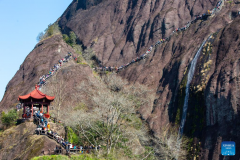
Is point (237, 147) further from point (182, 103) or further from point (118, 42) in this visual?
point (118, 42)

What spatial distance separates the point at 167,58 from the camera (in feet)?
179

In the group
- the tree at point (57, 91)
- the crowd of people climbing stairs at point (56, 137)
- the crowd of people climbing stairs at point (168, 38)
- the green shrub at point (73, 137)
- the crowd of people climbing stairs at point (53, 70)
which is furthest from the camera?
the crowd of people climbing stairs at point (168, 38)

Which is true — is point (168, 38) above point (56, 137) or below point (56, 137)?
above

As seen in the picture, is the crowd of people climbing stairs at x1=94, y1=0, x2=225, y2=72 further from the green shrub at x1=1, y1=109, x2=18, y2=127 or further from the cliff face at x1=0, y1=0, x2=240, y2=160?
Answer: the green shrub at x1=1, y1=109, x2=18, y2=127

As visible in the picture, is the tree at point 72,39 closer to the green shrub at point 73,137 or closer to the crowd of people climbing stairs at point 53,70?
the crowd of people climbing stairs at point 53,70

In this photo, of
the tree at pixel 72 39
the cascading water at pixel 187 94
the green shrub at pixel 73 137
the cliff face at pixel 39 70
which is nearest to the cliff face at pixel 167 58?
the cliff face at pixel 39 70

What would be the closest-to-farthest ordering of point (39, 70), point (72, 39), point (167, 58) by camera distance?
point (167, 58)
point (39, 70)
point (72, 39)

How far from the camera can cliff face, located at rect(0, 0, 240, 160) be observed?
3575cm

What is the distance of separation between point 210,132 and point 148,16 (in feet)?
137

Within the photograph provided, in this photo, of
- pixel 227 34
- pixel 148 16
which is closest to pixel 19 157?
pixel 227 34

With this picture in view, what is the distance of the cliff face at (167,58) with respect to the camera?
35.7m

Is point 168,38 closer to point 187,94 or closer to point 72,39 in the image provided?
point 187,94

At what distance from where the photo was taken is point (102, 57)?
69375 millimetres

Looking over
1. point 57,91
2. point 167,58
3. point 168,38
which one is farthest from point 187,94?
point 168,38
